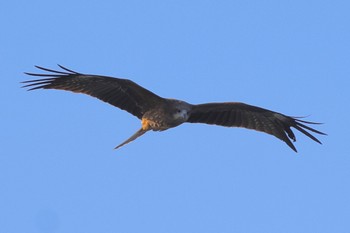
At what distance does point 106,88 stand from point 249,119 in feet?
8.86

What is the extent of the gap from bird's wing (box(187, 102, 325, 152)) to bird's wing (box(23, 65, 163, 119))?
99cm

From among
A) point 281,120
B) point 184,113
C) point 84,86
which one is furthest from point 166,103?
point 281,120

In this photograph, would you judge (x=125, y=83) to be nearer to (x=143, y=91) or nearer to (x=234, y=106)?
(x=143, y=91)

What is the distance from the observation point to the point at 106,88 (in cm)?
1378

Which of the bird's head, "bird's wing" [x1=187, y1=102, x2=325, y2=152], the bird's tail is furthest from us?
"bird's wing" [x1=187, y1=102, x2=325, y2=152]

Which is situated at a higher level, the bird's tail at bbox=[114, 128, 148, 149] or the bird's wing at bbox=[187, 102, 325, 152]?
the bird's wing at bbox=[187, 102, 325, 152]

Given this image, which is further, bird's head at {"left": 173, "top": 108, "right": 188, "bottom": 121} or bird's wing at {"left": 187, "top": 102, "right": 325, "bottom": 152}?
bird's wing at {"left": 187, "top": 102, "right": 325, "bottom": 152}

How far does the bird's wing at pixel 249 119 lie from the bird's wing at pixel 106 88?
99 cm

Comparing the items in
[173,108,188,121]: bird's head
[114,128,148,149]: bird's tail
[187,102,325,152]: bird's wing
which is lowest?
[114,128,148,149]: bird's tail

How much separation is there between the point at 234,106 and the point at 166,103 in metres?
1.58

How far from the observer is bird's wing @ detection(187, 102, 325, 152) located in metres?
14.5

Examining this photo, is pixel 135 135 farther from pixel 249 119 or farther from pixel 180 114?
pixel 249 119

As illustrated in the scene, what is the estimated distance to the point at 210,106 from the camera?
47.2ft

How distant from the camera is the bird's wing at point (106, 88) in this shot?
44.7 ft
